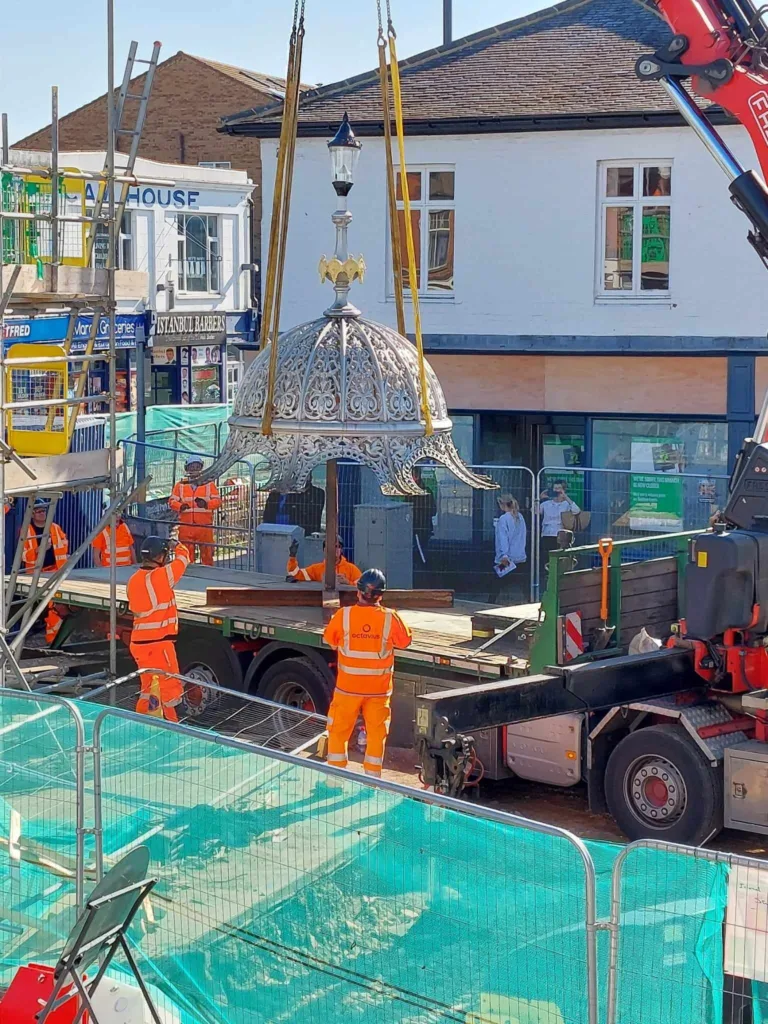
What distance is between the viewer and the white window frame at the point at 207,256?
117 ft

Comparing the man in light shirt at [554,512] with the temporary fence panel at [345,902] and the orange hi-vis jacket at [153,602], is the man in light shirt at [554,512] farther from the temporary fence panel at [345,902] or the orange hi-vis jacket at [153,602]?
the temporary fence panel at [345,902]

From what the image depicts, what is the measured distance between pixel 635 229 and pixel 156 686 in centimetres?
1222

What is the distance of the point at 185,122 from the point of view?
41469 millimetres

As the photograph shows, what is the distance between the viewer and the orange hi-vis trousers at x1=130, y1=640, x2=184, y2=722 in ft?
40.3

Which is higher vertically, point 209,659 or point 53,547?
point 53,547

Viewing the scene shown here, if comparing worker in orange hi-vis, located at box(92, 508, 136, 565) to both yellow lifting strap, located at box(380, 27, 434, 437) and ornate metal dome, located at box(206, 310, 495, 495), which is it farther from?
yellow lifting strap, located at box(380, 27, 434, 437)

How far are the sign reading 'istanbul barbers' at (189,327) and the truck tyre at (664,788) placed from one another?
82.4 feet

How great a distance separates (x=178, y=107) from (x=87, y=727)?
35.4 metres

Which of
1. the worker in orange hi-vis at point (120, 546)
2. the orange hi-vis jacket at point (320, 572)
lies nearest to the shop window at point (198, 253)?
the worker in orange hi-vis at point (120, 546)

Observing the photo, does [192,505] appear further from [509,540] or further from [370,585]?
[370,585]

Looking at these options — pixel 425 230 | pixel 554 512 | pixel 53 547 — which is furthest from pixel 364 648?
pixel 425 230

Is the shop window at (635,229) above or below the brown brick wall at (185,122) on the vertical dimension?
below

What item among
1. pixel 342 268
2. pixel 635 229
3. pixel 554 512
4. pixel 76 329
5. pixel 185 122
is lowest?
pixel 554 512

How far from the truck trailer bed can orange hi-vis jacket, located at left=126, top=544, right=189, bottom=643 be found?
3.31ft
